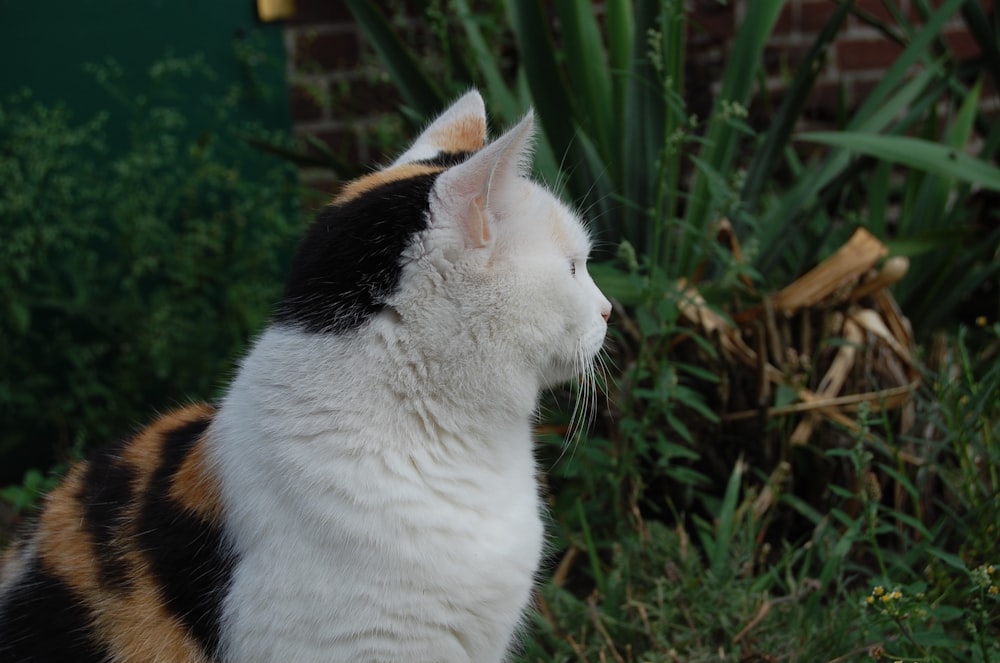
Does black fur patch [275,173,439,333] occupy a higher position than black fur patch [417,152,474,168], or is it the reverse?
black fur patch [417,152,474,168]

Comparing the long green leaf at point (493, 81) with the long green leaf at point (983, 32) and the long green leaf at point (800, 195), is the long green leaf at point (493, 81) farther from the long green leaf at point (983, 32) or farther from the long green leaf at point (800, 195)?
the long green leaf at point (983, 32)

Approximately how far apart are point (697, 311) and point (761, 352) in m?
0.19

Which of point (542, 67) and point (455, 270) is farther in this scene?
point (542, 67)

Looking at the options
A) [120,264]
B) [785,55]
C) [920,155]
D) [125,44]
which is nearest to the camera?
[920,155]

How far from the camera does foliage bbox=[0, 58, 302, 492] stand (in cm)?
295

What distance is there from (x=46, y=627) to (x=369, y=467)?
56 cm

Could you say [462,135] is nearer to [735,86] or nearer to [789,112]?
[735,86]

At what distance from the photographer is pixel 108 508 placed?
1520 millimetres

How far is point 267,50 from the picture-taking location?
135 inches

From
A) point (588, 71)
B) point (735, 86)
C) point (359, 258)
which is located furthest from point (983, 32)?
point (359, 258)

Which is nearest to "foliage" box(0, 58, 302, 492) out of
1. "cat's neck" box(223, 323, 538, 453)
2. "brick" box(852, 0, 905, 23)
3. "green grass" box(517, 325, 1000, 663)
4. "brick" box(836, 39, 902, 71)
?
"green grass" box(517, 325, 1000, 663)

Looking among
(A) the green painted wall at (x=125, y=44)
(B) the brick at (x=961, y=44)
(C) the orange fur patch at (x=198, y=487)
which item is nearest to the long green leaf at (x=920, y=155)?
(B) the brick at (x=961, y=44)

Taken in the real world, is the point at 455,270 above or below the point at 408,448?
above

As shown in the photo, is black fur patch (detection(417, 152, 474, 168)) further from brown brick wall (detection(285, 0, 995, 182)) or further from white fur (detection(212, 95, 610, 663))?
brown brick wall (detection(285, 0, 995, 182))
